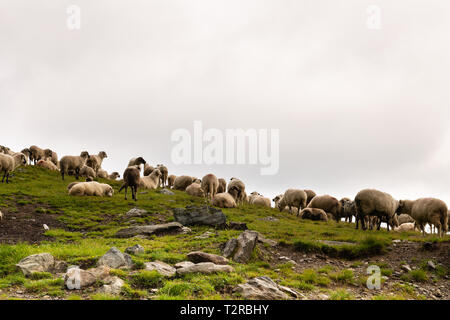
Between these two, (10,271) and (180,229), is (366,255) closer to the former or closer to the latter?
(180,229)

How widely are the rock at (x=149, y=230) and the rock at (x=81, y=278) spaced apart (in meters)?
8.38

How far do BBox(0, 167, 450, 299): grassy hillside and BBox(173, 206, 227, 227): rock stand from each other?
0.92 meters

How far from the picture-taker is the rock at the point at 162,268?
33.1ft

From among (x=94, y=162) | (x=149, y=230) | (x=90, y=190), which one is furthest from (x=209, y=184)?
(x=94, y=162)

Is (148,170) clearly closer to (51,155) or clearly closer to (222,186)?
(222,186)

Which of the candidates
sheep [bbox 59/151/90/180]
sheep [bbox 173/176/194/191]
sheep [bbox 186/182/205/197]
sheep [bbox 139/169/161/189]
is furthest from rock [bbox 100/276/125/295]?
sheep [bbox 173/176/194/191]

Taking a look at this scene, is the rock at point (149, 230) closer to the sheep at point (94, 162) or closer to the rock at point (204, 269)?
the rock at point (204, 269)

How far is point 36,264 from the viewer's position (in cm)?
1030

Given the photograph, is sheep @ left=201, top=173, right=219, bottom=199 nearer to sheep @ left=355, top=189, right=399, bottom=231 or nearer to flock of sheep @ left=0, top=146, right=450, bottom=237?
flock of sheep @ left=0, top=146, right=450, bottom=237

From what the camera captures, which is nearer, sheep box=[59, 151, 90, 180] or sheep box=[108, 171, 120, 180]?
sheep box=[59, 151, 90, 180]

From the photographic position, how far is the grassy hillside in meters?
8.84

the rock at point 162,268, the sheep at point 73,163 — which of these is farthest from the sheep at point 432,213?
the sheep at point 73,163

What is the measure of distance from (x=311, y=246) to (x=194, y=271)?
293 inches
